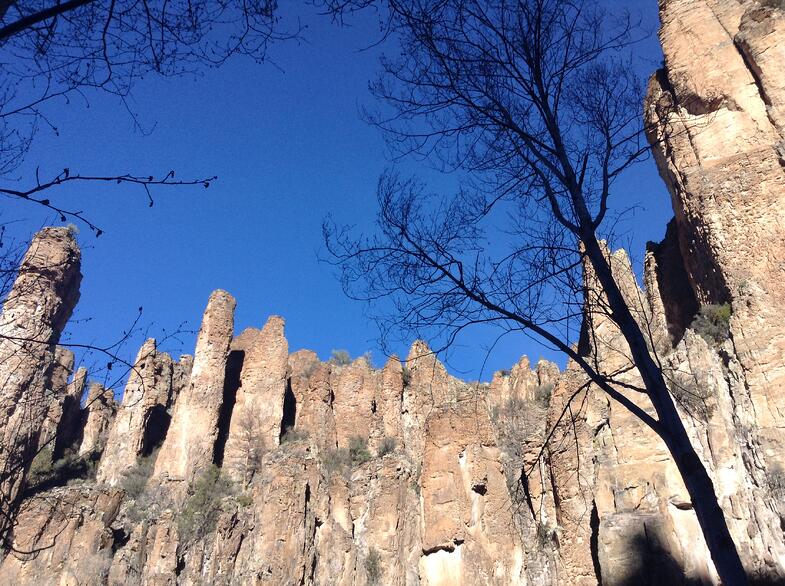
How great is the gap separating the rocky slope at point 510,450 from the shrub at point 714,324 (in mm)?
51

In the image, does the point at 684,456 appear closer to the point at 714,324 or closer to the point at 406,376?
the point at 714,324

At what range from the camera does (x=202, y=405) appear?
2986cm

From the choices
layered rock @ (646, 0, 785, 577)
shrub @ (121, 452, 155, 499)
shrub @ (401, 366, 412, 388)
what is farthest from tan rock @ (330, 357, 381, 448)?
layered rock @ (646, 0, 785, 577)

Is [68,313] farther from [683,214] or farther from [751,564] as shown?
[751,564]

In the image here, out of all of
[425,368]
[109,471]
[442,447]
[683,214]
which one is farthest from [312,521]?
[683,214]

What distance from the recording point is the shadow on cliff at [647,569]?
983cm

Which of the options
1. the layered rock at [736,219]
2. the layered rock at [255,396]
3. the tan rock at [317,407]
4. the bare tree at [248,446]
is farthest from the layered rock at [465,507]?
the layered rock at [255,396]

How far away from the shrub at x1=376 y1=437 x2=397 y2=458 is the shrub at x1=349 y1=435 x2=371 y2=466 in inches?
23.9

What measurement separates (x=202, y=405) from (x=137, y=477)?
435 centimetres

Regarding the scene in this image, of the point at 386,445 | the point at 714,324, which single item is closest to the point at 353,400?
the point at 386,445

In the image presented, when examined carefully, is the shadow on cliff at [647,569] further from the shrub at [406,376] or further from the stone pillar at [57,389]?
the stone pillar at [57,389]

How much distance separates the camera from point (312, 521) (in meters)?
22.0

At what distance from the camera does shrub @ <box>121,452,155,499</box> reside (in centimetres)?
2680

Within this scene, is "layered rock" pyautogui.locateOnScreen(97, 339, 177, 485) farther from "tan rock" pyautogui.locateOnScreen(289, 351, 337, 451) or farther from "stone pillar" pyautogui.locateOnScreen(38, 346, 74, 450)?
"tan rock" pyautogui.locateOnScreen(289, 351, 337, 451)
